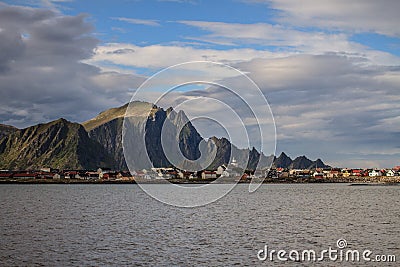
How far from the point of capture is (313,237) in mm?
56344

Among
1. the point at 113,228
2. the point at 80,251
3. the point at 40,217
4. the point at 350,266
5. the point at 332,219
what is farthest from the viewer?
the point at 40,217

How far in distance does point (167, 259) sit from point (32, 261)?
36.4ft

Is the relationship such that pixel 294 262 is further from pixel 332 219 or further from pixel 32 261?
pixel 332 219

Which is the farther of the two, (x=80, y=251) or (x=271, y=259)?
(x=80, y=251)

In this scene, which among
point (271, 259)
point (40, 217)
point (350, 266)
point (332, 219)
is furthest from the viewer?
point (40, 217)

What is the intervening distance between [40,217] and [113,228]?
21.7 metres

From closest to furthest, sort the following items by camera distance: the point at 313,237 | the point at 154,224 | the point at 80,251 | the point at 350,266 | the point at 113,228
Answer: the point at 350,266, the point at 80,251, the point at 313,237, the point at 113,228, the point at 154,224

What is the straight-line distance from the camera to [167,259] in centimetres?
4344

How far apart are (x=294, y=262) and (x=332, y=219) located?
1489 inches

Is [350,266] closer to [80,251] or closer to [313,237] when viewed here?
[313,237]

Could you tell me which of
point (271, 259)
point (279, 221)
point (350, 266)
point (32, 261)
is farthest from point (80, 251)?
point (279, 221)

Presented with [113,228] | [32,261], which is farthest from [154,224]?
[32,261]

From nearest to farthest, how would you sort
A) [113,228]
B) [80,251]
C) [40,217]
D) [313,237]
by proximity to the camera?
[80,251] < [313,237] < [113,228] < [40,217]

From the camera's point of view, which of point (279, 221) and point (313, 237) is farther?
point (279, 221)
